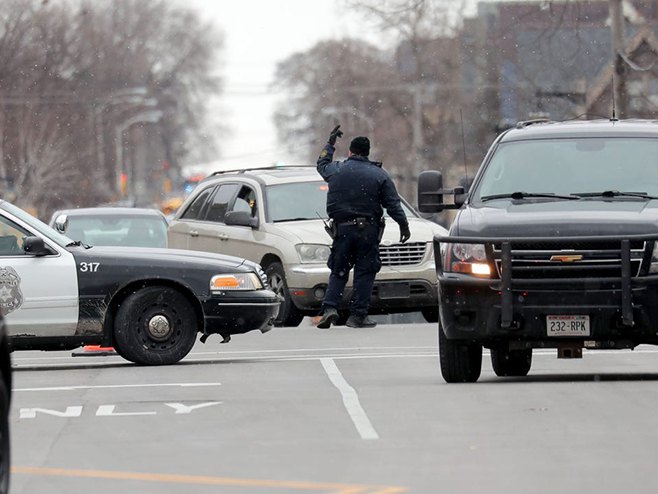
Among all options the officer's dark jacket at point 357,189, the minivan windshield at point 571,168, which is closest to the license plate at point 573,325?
the minivan windshield at point 571,168

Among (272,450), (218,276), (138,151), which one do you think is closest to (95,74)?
(138,151)

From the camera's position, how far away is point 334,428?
35.2ft

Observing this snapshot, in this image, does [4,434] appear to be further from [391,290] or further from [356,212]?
[391,290]

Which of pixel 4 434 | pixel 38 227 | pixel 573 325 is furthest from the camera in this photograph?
pixel 38 227

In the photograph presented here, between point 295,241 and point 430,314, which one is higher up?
point 295,241

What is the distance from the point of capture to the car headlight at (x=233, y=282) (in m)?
15.8

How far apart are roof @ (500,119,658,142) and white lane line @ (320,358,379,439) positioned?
215cm

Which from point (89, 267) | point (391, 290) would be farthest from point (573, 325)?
point (391, 290)

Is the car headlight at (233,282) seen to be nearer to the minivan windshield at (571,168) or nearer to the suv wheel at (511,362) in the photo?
the suv wheel at (511,362)

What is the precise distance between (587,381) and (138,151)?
125 metres

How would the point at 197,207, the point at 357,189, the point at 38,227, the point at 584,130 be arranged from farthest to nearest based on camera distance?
the point at 197,207 → the point at 357,189 → the point at 38,227 → the point at 584,130

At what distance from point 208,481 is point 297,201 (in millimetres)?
13106

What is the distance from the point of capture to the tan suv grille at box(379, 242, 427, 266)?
20.7m

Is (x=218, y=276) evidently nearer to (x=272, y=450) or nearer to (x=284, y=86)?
(x=272, y=450)
